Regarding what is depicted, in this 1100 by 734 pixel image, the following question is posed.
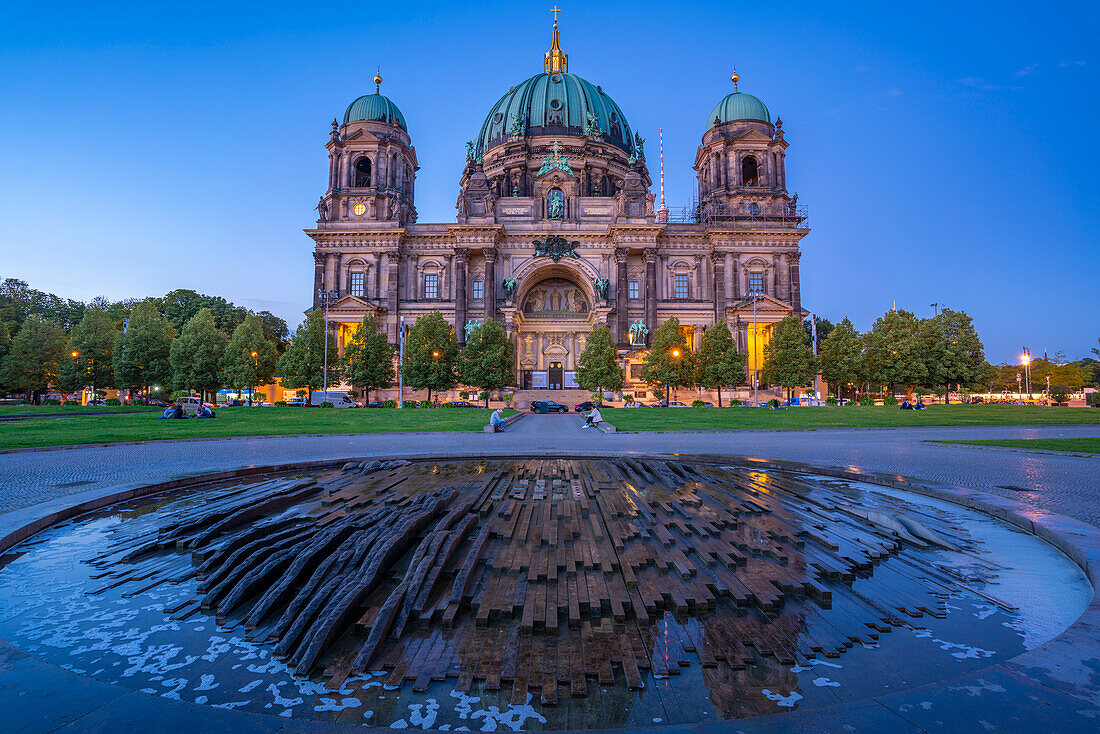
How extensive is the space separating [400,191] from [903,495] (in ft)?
196

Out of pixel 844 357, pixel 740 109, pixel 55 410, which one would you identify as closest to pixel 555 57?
pixel 740 109

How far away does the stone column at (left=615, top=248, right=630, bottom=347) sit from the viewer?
178 feet

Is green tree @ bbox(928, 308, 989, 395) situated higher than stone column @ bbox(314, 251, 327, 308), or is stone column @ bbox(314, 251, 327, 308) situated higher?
stone column @ bbox(314, 251, 327, 308)

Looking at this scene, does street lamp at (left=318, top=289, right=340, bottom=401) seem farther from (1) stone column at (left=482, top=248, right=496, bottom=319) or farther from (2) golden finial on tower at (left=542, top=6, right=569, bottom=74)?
(2) golden finial on tower at (left=542, top=6, right=569, bottom=74)

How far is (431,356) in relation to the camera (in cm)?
4500

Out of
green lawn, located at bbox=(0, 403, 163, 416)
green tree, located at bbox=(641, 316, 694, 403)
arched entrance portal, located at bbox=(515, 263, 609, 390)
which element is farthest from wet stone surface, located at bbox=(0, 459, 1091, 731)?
arched entrance portal, located at bbox=(515, 263, 609, 390)

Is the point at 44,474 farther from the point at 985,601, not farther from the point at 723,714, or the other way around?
the point at 985,601

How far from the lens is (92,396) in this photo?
5731 centimetres

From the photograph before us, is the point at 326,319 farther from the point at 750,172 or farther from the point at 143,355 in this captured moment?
the point at 750,172

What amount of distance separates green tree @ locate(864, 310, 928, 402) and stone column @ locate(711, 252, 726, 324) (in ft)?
48.5

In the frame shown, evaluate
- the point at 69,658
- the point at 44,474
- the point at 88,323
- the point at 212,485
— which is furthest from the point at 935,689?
the point at 88,323

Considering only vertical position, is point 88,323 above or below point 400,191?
below

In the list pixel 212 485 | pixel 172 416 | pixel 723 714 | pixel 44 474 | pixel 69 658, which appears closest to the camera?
pixel 723 714

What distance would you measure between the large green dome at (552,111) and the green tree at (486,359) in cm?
3313
